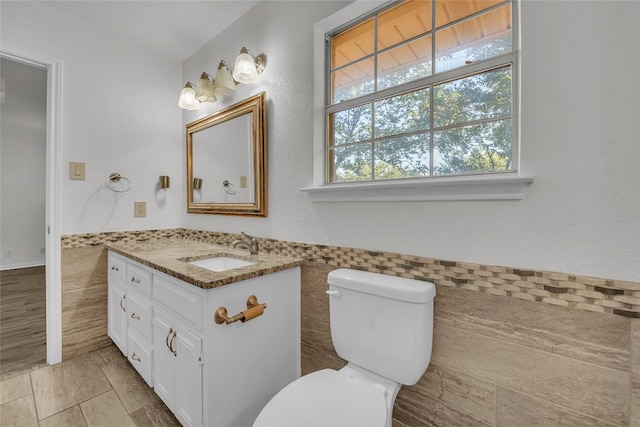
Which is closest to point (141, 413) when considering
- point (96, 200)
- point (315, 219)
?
point (315, 219)

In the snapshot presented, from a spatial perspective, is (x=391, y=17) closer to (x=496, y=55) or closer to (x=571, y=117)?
(x=496, y=55)

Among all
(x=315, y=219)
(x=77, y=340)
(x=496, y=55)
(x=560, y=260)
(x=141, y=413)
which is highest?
(x=496, y=55)

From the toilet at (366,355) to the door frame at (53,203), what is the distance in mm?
1844

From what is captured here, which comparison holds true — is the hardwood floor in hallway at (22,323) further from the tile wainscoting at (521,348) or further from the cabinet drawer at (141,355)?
the tile wainscoting at (521,348)

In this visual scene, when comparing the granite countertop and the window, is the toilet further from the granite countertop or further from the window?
the window

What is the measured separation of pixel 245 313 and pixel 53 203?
167 cm

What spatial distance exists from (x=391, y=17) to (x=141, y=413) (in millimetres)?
2300

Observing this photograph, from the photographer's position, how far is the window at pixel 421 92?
1.05 meters

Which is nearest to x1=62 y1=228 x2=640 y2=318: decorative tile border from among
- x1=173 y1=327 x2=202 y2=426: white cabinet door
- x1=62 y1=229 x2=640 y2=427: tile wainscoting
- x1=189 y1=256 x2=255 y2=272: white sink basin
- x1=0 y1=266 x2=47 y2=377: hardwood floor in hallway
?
x1=62 y1=229 x2=640 y2=427: tile wainscoting

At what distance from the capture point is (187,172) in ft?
7.83

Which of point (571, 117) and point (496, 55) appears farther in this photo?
point (496, 55)

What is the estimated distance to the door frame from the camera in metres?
1.85

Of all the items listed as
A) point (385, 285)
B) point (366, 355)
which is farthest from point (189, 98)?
point (366, 355)

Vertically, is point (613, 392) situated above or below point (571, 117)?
below
